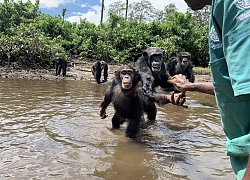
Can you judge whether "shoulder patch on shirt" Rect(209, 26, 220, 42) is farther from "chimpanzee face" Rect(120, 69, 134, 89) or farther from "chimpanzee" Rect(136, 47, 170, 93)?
"chimpanzee" Rect(136, 47, 170, 93)

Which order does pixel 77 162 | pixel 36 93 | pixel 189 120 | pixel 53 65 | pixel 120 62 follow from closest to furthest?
pixel 77 162 < pixel 189 120 < pixel 36 93 < pixel 53 65 < pixel 120 62

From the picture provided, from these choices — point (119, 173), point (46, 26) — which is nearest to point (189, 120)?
point (119, 173)

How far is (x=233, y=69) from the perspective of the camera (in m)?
1.07

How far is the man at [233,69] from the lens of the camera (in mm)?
1032

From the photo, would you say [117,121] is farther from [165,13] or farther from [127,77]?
[165,13]

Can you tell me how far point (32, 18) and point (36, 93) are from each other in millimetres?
15811

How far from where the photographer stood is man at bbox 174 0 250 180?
1.03m

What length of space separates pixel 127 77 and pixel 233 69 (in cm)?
390

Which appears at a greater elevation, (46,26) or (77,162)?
(46,26)

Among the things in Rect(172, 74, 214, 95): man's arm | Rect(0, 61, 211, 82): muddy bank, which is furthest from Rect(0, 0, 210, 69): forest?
Rect(172, 74, 214, 95): man's arm

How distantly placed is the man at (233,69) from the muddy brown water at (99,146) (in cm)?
214

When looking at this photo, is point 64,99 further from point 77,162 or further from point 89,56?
point 89,56

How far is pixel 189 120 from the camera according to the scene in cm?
646

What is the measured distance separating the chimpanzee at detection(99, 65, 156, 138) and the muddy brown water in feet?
0.81
